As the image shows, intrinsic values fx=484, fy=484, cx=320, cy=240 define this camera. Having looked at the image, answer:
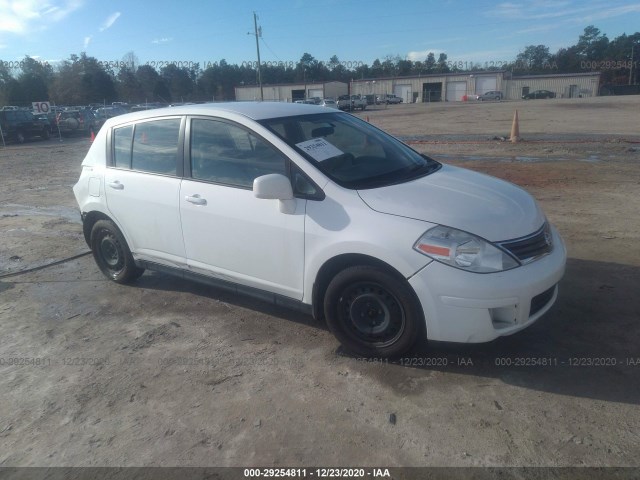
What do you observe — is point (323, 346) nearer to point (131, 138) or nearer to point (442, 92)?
point (131, 138)

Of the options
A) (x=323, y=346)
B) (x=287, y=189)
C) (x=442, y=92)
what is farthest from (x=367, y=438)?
(x=442, y=92)

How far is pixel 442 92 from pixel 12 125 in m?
68.7

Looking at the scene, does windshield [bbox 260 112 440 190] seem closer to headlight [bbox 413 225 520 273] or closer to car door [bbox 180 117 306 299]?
car door [bbox 180 117 306 299]

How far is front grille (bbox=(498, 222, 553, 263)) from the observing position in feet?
10.3

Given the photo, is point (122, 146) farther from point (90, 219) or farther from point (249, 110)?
point (249, 110)

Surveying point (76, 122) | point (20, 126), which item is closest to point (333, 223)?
point (20, 126)

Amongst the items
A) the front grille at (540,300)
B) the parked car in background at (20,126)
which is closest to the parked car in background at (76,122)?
the parked car in background at (20,126)

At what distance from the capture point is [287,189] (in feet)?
11.4

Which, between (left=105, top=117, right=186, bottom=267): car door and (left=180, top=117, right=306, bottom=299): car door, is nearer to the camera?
(left=180, top=117, right=306, bottom=299): car door

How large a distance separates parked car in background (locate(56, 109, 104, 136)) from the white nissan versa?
26827mm

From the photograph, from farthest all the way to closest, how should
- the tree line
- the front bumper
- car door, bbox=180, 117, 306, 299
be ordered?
the tree line, car door, bbox=180, 117, 306, 299, the front bumper

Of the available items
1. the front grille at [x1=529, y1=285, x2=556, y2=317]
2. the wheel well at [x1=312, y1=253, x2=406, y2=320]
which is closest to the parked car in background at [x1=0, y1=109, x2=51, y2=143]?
the wheel well at [x1=312, y1=253, x2=406, y2=320]

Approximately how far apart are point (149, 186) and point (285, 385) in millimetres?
2322

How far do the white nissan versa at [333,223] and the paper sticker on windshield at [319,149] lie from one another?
0.02m
